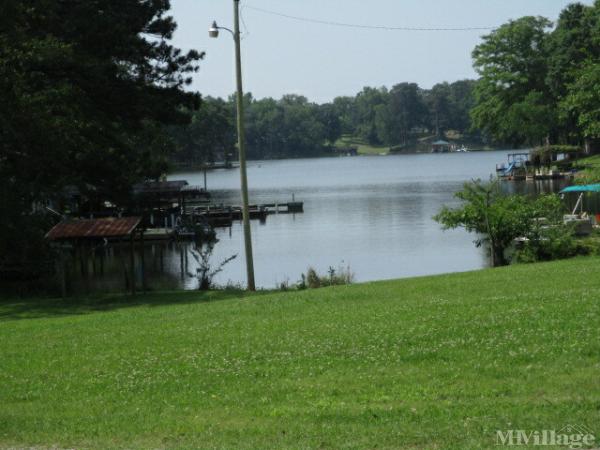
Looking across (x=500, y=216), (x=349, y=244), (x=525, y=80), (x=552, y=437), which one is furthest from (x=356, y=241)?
(x=525, y=80)

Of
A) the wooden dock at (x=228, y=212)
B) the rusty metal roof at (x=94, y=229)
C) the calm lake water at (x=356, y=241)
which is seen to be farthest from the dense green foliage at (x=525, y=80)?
the rusty metal roof at (x=94, y=229)

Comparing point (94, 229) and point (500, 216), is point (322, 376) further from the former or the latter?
point (500, 216)

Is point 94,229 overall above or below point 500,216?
above

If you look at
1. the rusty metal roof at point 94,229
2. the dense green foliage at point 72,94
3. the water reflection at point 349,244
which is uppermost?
the dense green foliage at point 72,94

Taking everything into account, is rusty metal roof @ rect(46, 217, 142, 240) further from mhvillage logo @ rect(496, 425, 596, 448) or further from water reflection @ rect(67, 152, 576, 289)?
mhvillage logo @ rect(496, 425, 596, 448)

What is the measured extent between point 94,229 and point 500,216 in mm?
13524

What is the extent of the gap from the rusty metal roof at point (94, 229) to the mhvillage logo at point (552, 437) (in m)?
20.7

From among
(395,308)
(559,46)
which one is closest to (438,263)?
(395,308)

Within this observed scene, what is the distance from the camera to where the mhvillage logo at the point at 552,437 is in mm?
7559

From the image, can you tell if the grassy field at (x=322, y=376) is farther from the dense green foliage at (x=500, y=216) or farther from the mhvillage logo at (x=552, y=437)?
the dense green foliage at (x=500, y=216)

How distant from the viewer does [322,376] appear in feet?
35.8

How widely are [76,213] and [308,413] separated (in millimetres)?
44186

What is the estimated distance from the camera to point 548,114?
109 m

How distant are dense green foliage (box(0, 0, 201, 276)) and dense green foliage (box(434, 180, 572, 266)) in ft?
35.1
